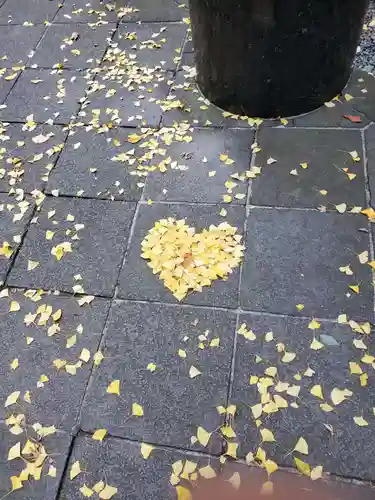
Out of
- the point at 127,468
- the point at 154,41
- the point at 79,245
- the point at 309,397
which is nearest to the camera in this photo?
the point at 127,468

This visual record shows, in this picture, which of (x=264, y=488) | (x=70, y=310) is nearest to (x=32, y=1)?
(x=70, y=310)

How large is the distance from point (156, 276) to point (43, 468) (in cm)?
122

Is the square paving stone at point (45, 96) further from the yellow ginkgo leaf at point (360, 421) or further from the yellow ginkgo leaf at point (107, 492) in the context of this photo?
the yellow ginkgo leaf at point (360, 421)

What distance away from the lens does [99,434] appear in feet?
7.86

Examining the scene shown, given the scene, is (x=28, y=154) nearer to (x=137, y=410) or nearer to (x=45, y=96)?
(x=45, y=96)

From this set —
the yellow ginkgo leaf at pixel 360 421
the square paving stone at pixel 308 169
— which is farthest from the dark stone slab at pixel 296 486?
the square paving stone at pixel 308 169

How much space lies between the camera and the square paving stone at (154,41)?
14.5ft

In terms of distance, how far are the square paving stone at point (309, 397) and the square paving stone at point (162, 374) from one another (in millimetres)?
119

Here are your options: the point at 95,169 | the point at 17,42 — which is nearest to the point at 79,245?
the point at 95,169

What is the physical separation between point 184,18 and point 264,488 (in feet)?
14.3

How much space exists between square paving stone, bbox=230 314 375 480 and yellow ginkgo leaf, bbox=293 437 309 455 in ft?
0.05

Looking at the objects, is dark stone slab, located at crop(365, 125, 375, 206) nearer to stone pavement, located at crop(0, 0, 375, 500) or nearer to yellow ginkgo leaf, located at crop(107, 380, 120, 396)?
stone pavement, located at crop(0, 0, 375, 500)

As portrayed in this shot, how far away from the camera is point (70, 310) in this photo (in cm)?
287

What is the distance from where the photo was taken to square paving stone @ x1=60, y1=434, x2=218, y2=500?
88.0 inches
